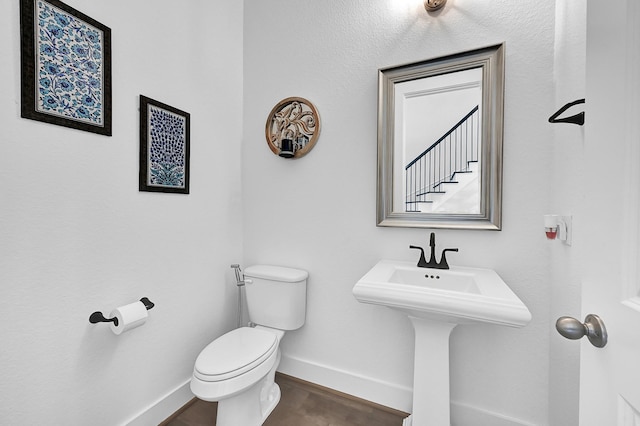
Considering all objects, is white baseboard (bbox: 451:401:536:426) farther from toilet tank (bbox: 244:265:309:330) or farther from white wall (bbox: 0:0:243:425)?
white wall (bbox: 0:0:243:425)

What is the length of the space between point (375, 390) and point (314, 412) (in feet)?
1.24

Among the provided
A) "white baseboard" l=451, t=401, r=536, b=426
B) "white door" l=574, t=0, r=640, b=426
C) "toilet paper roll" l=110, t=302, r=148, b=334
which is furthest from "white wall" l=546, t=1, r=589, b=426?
"toilet paper roll" l=110, t=302, r=148, b=334

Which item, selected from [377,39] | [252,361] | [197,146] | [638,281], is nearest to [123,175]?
[197,146]

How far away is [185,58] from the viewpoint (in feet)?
5.10

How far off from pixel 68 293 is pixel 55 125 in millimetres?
672

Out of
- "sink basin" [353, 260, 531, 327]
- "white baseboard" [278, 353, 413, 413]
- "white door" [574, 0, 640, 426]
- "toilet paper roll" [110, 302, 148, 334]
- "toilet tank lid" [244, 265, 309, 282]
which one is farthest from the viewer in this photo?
"toilet tank lid" [244, 265, 309, 282]

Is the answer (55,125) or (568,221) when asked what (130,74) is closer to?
(55,125)

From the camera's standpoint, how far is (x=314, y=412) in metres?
1.54

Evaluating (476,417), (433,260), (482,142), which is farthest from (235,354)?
(482,142)

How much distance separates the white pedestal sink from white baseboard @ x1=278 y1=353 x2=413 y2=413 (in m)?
0.13

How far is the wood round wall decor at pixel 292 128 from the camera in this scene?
174cm

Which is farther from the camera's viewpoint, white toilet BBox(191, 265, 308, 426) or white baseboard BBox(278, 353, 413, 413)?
white baseboard BBox(278, 353, 413, 413)

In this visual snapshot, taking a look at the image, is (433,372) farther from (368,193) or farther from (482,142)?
(482,142)

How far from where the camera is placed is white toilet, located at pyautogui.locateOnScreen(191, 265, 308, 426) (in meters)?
1.21
